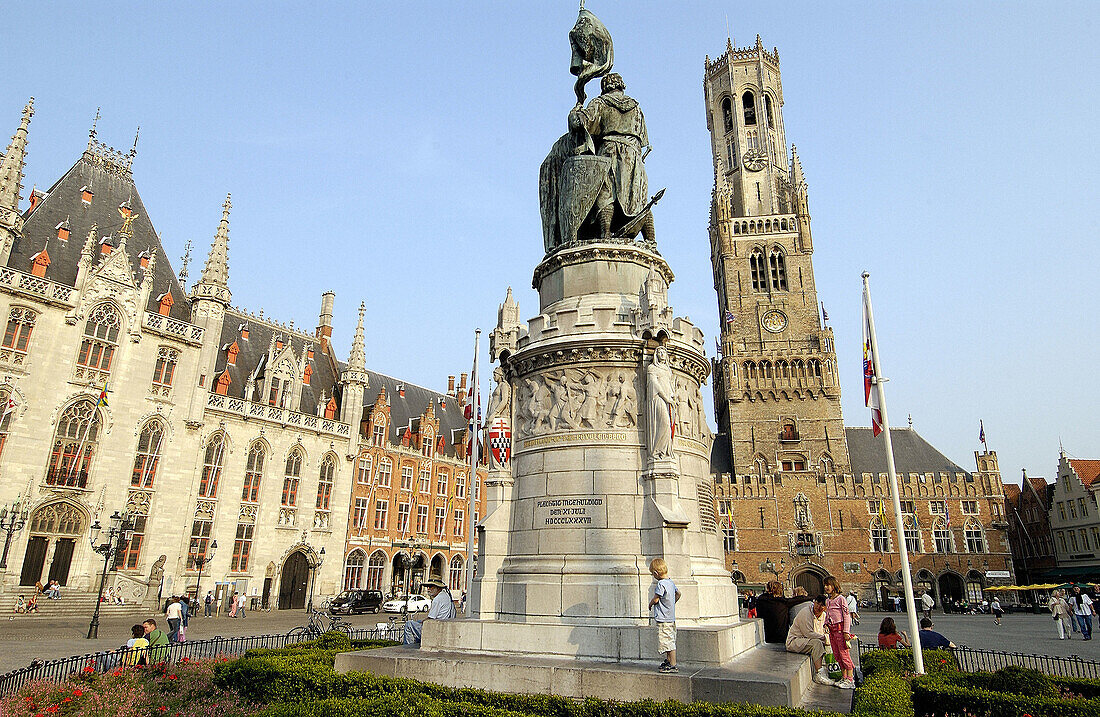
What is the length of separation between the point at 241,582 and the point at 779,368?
4647 centimetres

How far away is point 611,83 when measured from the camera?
14.8 metres

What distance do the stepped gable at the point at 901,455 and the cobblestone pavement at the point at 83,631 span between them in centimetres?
4490

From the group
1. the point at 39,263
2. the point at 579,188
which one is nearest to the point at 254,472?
the point at 39,263

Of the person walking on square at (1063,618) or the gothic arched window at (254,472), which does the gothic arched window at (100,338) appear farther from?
the person walking on square at (1063,618)

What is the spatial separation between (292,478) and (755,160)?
5504 cm

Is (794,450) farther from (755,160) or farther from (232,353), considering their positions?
(232,353)

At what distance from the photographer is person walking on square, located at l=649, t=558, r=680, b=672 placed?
337 inches

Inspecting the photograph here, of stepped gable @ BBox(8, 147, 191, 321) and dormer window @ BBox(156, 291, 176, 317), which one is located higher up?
stepped gable @ BBox(8, 147, 191, 321)

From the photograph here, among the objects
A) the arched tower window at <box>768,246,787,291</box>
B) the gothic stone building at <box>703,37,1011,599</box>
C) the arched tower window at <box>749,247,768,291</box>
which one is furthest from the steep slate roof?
the arched tower window at <box>749,247,768,291</box>

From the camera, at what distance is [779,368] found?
5944 centimetres

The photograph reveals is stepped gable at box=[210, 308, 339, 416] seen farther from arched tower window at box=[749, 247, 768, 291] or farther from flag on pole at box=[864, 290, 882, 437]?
arched tower window at box=[749, 247, 768, 291]

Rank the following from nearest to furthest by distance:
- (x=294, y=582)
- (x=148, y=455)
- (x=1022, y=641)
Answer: (x=1022, y=641)
(x=148, y=455)
(x=294, y=582)

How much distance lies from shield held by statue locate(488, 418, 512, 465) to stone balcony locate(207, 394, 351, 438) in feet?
105

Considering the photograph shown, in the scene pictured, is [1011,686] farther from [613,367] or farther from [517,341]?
[517,341]
